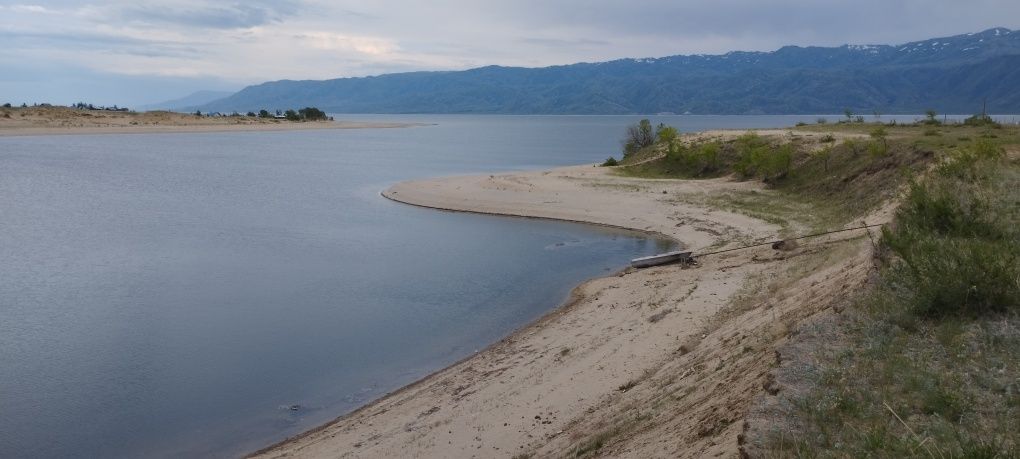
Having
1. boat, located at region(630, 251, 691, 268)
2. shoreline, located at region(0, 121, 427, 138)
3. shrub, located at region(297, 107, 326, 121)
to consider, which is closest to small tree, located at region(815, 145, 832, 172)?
boat, located at region(630, 251, 691, 268)

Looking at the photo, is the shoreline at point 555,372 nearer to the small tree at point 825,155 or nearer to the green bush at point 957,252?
the green bush at point 957,252

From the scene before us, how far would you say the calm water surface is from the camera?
1247 centimetres

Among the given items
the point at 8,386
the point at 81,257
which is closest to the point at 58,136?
the point at 81,257

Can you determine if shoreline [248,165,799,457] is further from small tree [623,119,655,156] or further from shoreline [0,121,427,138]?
shoreline [0,121,427,138]

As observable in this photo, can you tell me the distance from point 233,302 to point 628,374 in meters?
11.8

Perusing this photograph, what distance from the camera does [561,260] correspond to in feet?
81.9

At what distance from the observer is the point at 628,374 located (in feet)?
39.3

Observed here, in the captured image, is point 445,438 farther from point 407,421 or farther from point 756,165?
point 756,165

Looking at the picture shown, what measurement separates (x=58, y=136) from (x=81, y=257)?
77283 mm

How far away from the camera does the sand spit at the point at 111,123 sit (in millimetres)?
90806

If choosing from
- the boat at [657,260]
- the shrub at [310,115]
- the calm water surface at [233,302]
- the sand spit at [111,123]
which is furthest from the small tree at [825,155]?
the shrub at [310,115]

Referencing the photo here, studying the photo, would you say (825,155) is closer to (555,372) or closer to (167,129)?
(555,372)

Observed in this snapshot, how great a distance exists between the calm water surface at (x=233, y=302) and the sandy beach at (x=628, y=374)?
142 centimetres

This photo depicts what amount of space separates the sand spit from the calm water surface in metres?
57.2
